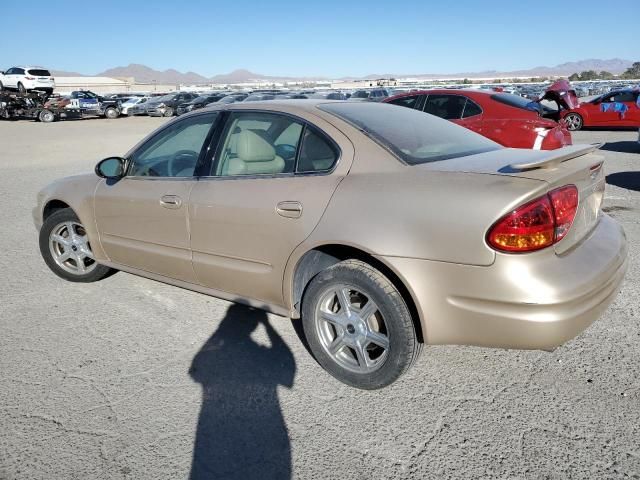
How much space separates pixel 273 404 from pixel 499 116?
7.11 metres

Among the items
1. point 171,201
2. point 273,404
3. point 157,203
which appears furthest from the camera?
point 157,203

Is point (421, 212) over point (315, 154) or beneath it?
beneath

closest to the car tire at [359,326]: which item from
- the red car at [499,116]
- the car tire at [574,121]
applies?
the red car at [499,116]

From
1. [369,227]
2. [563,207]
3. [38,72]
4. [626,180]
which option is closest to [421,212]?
[369,227]

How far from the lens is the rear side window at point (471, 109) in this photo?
28.4 feet

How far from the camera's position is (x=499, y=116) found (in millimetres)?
8359

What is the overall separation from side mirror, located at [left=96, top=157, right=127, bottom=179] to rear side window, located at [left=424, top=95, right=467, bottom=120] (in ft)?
21.0

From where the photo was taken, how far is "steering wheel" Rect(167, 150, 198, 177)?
3.67 metres

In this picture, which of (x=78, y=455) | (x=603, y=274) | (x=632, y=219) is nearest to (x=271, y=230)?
(x=78, y=455)

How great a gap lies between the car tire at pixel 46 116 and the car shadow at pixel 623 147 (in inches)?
1198

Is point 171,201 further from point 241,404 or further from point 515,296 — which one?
point 515,296

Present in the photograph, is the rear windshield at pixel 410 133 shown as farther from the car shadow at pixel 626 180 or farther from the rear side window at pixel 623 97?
the rear side window at pixel 623 97

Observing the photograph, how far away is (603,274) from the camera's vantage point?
8.19 ft

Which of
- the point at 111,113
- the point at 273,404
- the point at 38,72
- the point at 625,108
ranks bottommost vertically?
the point at 273,404
